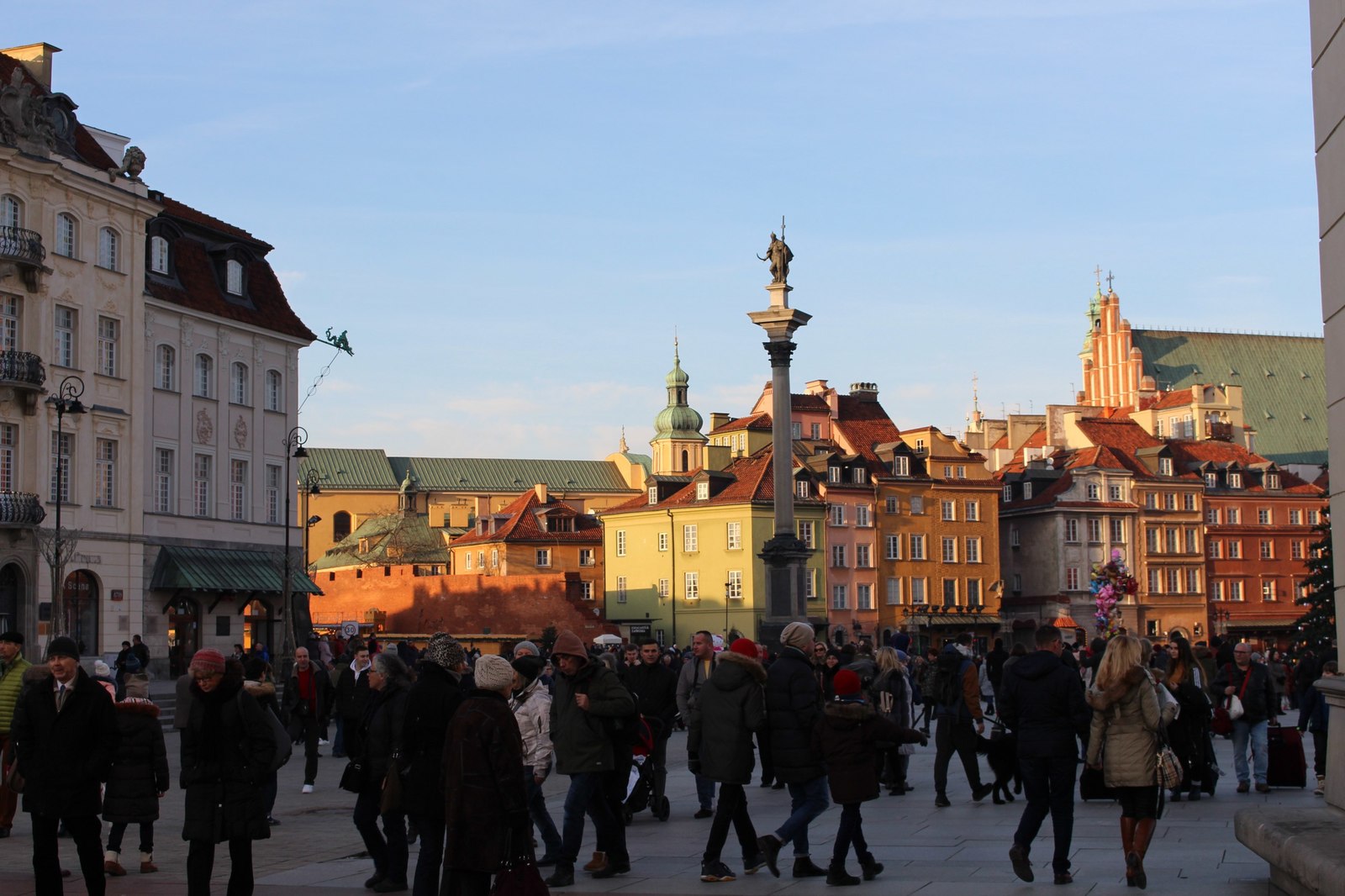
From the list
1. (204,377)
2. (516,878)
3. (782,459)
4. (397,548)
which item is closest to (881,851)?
(516,878)

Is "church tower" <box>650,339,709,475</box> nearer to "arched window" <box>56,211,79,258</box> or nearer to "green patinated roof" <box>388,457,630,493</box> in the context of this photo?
"green patinated roof" <box>388,457,630,493</box>

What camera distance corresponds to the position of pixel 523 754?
35.8 feet

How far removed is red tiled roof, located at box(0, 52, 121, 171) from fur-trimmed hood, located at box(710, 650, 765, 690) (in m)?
35.8

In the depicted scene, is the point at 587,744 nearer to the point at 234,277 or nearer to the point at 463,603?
the point at 234,277

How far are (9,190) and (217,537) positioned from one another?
11.8 metres

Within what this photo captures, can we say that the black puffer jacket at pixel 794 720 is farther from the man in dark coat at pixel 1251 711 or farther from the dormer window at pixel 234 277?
the dormer window at pixel 234 277

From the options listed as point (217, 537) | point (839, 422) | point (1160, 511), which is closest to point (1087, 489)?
point (1160, 511)

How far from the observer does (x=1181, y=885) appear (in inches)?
478

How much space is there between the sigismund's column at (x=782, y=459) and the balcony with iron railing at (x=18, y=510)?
56.6 feet

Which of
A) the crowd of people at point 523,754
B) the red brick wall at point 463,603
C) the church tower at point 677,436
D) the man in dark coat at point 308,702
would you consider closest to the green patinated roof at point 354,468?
the church tower at point 677,436

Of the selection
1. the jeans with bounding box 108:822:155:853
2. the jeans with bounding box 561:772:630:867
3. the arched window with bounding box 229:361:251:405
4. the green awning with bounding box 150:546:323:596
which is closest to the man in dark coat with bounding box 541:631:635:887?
the jeans with bounding box 561:772:630:867

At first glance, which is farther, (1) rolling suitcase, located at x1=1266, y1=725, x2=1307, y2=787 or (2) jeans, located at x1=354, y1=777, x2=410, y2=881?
(1) rolling suitcase, located at x1=1266, y1=725, x2=1307, y2=787

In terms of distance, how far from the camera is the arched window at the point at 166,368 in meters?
47.7

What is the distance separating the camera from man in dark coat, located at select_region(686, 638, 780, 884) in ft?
42.8
